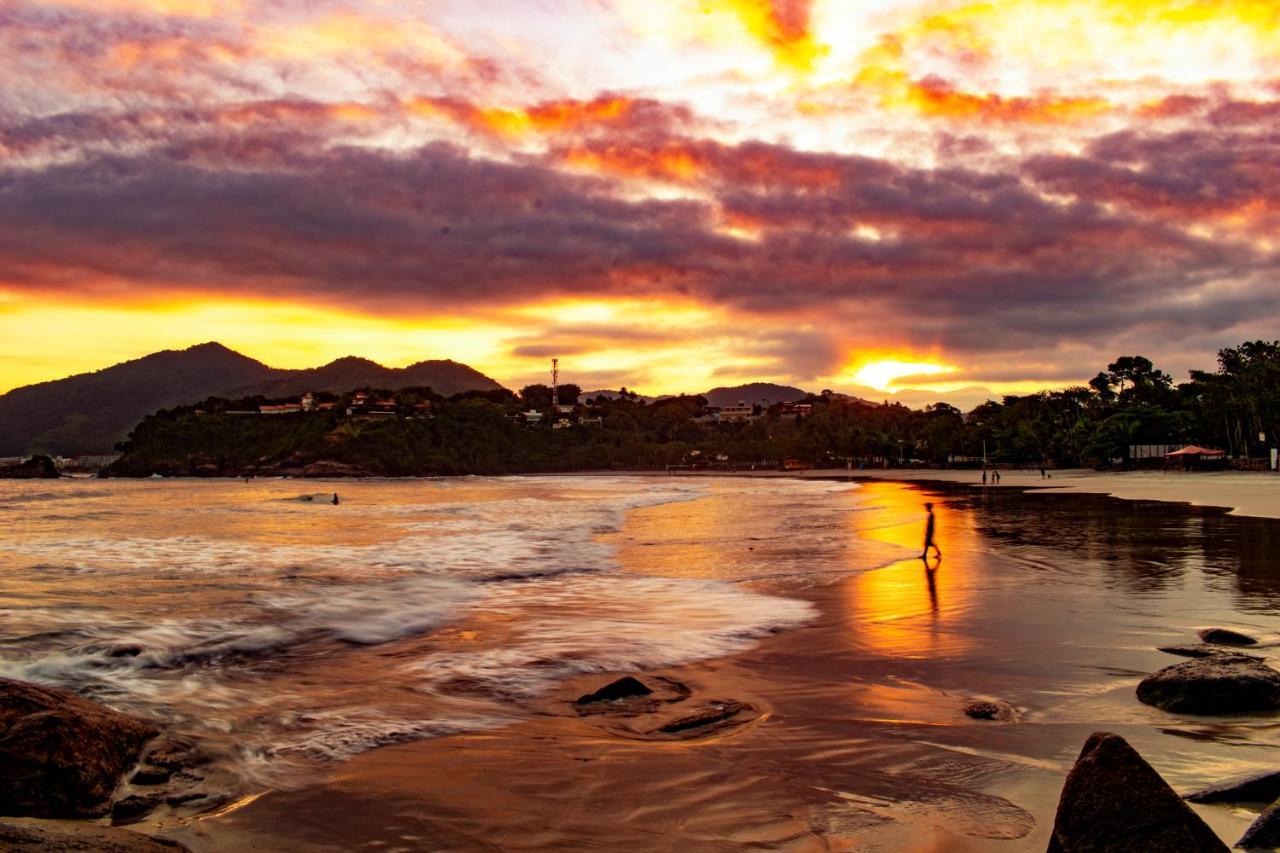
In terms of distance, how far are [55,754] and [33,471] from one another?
558 ft

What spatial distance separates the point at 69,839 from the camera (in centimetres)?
409

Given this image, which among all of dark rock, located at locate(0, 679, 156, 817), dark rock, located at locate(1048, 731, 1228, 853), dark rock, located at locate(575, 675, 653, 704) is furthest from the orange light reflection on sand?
dark rock, located at locate(0, 679, 156, 817)

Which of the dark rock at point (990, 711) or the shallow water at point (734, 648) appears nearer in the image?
the shallow water at point (734, 648)

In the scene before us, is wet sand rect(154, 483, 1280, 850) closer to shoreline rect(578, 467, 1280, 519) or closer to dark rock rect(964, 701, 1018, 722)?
dark rock rect(964, 701, 1018, 722)

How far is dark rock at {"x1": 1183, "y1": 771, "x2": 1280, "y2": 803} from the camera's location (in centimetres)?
488

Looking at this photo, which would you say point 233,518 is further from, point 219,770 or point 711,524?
point 219,770

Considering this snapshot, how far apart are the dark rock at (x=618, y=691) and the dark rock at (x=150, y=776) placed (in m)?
3.47

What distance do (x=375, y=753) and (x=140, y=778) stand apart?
1633mm

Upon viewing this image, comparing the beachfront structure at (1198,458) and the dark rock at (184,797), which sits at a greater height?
the beachfront structure at (1198,458)

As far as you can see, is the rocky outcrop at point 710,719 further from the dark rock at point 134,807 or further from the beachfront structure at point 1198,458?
A: the beachfront structure at point 1198,458

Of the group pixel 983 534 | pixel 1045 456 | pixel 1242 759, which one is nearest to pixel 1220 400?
pixel 1045 456

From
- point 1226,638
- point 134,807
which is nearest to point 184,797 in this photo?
point 134,807

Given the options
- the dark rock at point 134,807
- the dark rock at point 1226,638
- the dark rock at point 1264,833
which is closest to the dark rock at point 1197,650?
the dark rock at point 1226,638

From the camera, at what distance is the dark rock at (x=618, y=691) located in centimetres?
812
